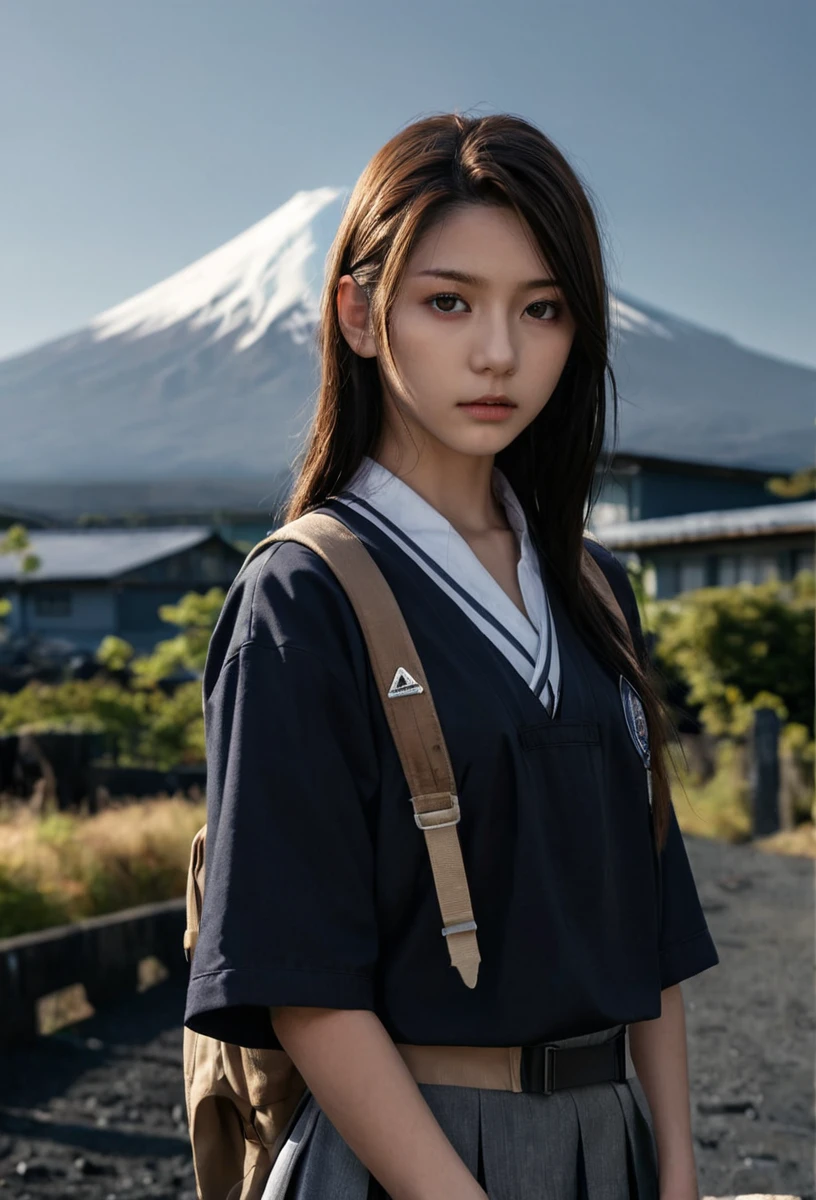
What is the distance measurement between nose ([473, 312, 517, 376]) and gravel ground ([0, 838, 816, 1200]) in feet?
9.14

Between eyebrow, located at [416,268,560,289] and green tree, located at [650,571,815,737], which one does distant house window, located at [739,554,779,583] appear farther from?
eyebrow, located at [416,268,560,289]

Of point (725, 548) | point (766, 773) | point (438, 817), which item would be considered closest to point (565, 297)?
point (438, 817)

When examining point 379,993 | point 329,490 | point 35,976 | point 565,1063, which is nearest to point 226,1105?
point 379,993

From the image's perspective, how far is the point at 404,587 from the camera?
1327 millimetres

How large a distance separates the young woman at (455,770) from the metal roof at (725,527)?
12.3 meters

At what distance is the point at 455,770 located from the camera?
1232mm

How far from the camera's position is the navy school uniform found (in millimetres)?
1188

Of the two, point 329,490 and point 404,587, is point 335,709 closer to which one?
point 404,587

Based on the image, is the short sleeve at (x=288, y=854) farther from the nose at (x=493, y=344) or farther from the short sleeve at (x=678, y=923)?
the short sleeve at (x=678, y=923)

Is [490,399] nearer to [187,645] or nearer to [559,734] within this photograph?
[559,734]

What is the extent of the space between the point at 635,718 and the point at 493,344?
48 centimetres

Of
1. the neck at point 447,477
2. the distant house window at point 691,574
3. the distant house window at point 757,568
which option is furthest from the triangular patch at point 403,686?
the distant house window at point 691,574

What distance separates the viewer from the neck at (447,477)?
1474 mm

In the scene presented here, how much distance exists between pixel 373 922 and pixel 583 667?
0.40 meters
